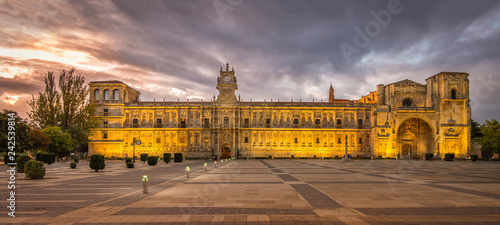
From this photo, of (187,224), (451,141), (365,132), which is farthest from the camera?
(365,132)

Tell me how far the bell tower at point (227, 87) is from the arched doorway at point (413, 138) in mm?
36139

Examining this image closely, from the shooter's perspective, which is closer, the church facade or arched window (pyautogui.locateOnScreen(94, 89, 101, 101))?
the church facade

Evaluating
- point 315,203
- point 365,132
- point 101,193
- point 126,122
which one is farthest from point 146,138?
point 315,203

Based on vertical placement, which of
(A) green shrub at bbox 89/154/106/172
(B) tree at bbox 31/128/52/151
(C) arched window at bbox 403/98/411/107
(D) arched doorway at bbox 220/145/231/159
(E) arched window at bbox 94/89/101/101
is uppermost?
(E) arched window at bbox 94/89/101/101

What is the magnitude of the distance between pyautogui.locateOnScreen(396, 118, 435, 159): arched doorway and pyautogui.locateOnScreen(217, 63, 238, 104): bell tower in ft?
119

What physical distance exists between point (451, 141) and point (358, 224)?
66395 mm

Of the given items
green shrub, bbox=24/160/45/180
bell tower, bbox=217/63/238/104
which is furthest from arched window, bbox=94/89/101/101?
green shrub, bbox=24/160/45/180

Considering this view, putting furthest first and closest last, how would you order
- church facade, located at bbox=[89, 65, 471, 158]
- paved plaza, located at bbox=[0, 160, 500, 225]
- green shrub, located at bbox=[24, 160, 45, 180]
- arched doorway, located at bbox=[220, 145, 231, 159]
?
arched doorway, located at bbox=[220, 145, 231, 159], church facade, located at bbox=[89, 65, 471, 158], green shrub, located at bbox=[24, 160, 45, 180], paved plaza, located at bbox=[0, 160, 500, 225]

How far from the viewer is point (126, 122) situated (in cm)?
6631

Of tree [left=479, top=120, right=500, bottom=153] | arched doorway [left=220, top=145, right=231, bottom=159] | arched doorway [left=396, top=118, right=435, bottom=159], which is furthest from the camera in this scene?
arched doorway [left=220, top=145, right=231, bottom=159]

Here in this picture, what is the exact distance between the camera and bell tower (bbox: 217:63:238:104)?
67.1 metres

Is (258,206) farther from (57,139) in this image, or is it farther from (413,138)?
(413,138)

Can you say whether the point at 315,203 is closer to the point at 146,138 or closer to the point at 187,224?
the point at 187,224

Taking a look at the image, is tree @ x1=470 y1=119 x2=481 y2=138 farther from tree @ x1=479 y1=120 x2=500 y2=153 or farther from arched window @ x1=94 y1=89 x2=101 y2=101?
arched window @ x1=94 y1=89 x2=101 y2=101
